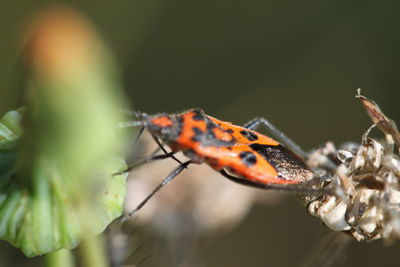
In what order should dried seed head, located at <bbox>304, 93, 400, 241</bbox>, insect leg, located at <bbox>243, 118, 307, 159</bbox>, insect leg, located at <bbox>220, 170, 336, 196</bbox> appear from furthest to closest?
1. insect leg, located at <bbox>243, 118, 307, 159</bbox>
2. insect leg, located at <bbox>220, 170, 336, 196</bbox>
3. dried seed head, located at <bbox>304, 93, 400, 241</bbox>

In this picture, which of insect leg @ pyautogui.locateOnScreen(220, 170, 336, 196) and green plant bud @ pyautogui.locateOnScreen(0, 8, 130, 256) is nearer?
green plant bud @ pyautogui.locateOnScreen(0, 8, 130, 256)

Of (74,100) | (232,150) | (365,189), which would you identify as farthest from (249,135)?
(74,100)

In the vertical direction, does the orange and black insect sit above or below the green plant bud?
below

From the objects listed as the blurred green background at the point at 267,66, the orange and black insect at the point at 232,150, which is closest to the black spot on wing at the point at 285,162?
the orange and black insect at the point at 232,150

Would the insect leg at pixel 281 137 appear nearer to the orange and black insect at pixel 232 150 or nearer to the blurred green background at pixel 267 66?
the orange and black insect at pixel 232 150

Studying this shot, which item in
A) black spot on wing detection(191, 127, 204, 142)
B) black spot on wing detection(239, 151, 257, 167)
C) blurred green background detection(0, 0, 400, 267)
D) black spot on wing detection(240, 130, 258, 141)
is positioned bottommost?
blurred green background detection(0, 0, 400, 267)

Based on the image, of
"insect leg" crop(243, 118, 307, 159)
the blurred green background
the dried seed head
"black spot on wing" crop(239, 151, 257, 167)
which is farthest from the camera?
the blurred green background

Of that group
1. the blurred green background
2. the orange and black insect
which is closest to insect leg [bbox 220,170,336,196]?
the orange and black insect

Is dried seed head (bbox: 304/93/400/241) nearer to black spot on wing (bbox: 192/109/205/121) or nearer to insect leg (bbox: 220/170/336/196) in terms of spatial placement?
insect leg (bbox: 220/170/336/196)

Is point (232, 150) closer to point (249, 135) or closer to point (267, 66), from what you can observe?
point (249, 135)
